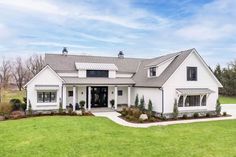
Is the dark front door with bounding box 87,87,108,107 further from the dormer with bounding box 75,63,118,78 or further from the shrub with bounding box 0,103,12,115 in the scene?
the shrub with bounding box 0,103,12,115

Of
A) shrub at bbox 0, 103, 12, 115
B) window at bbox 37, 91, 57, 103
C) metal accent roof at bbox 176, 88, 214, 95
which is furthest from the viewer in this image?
window at bbox 37, 91, 57, 103

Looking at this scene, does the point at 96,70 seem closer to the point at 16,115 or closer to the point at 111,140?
the point at 16,115

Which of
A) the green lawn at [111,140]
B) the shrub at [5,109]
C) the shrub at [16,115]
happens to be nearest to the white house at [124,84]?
the shrub at [16,115]

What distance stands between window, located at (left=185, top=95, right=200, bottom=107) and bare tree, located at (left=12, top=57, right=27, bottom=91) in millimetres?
49350

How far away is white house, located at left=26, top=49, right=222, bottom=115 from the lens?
2395cm

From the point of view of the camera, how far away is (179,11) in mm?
18188

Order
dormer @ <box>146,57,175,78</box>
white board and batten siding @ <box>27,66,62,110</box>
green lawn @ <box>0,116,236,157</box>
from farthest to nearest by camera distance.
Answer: dormer @ <box>146,57,175,78</box> < white board and batten siding @ <box>27,66,62,110</box> < green lawn @ <box>0,116,236,157</box>

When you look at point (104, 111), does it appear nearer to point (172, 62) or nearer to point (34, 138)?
point (172, 62)

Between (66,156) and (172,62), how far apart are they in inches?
702

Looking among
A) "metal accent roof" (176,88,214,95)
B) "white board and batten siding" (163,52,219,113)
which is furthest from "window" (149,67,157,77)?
"metal accent roof" (176,88,214,95)

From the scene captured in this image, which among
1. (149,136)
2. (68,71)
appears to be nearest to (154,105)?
(149,136)

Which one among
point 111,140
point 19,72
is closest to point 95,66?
point 111,140

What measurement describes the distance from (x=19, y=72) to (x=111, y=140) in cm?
5765

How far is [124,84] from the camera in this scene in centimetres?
2866
